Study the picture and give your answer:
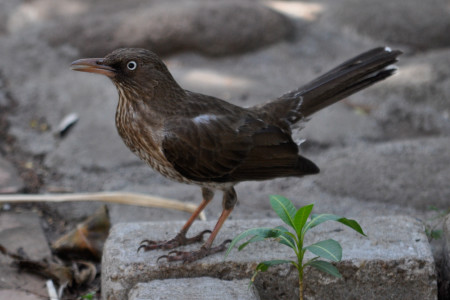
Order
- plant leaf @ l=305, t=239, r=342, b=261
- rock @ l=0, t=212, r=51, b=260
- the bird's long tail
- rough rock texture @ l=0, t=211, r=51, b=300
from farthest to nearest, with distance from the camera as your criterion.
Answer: the bird's long tail < rock @ l=0, t=212, r=51, b=260 < rough rock texture @ l=0, t=211, r=51, b=300 < plant leaf @ l=305, t=239, r=342, b=261

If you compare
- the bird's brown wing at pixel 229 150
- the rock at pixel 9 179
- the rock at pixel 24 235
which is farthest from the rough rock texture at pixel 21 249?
the bird's brown wing at pixel 229 150

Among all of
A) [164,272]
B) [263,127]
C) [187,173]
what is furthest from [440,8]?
[164,272]

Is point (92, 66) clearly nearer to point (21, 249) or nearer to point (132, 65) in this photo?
point (132, 65)

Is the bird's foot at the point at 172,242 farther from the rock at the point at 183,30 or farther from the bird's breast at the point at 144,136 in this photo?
the rock at the point at 183,30

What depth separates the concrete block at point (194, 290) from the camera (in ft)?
10.5

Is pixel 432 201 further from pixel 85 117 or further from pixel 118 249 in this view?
pixel 85 117

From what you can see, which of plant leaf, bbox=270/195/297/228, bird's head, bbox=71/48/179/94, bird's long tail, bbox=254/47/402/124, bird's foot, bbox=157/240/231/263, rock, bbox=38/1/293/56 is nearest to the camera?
plant leaf, bbox=270/195/297/228

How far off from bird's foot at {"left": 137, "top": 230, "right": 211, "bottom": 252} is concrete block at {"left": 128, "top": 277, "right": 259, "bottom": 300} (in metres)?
0.33

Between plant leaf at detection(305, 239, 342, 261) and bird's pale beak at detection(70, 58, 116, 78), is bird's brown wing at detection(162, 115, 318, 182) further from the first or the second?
plant leaf at detection(305, 239, 342, 261)

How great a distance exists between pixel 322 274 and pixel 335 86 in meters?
1.46

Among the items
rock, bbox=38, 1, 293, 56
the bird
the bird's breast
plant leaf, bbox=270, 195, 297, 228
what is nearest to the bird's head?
the bird

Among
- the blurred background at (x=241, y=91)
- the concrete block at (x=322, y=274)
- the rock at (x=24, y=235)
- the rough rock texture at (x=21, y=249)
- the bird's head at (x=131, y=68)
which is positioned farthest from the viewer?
the blurred background at (x=241, y=91)

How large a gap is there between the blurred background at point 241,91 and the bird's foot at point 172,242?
0.67 m

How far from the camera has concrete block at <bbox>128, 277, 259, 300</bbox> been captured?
3207 mm
